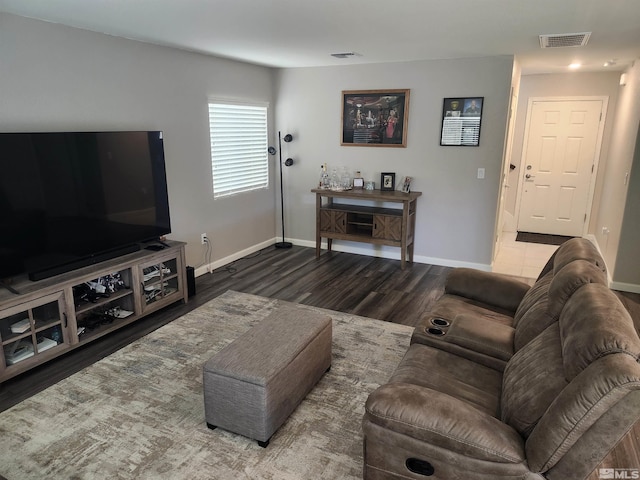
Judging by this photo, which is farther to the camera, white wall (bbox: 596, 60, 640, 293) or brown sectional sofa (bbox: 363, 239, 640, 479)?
white wall (bbox: 596, 60, 640, 293)

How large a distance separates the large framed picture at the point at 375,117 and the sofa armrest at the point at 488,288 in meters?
2.60

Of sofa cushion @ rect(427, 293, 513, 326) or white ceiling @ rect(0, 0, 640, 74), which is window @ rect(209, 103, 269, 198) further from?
sofa cushion @ rect(427, 293, 513, 326)

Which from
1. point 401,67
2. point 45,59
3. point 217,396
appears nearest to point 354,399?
point 217,396

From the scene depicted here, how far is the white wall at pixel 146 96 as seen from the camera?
305 centimetres

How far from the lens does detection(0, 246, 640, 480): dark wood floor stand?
9.88 feet

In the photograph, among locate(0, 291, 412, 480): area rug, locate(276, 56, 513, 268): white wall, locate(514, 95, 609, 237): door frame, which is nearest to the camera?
locate(0, 291, 412, 480): area rug

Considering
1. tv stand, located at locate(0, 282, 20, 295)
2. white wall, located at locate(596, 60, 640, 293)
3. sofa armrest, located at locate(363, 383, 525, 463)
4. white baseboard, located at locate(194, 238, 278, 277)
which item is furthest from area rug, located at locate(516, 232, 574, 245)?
tv stand, located at locate(0, 282, 20, 295)

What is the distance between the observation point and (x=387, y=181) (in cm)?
536

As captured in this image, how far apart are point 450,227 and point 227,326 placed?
119 inches

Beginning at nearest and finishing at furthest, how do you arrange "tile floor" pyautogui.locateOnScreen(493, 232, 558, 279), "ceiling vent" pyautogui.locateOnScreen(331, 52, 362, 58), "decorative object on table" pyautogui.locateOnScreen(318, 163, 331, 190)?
"ceiling vent" pyautogui.locateOnScreen(331, 52, 362, 58) → "tile floor" pyautogui.locateOnScreen(493, 232, 558, 279) → "decorative object on table" pyautogui.locateOnScreen(318, 163, 331, 190)

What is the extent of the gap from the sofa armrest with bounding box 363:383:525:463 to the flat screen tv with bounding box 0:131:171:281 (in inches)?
101

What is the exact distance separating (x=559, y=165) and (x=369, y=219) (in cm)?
337

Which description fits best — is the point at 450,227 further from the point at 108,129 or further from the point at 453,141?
the point at 108,129

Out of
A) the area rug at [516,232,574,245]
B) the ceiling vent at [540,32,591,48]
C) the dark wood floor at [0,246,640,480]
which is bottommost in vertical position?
the dark wood floor at [0,246,640,480]
